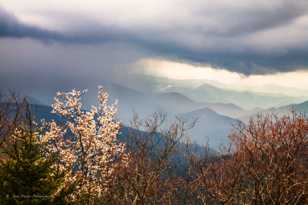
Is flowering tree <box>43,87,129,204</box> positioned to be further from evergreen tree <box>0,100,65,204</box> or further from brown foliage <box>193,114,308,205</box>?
evergreen tree <box>0,100,65,204</box>

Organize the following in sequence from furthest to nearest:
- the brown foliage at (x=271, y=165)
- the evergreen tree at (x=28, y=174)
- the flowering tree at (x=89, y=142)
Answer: the flowering tree at (x=89, y=142) → the brown foliage at (x=271, y=165) → the evergreen tree at (x=28, y=174)

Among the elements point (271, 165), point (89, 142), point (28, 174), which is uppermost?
point (28, 174)

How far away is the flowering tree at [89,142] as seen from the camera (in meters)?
37.8

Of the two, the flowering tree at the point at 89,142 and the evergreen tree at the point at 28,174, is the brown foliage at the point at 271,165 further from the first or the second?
the evergreen tree at the point at 28,174

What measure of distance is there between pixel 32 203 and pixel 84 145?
17.8 metres

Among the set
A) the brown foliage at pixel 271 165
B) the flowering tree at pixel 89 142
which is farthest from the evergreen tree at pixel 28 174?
Answer: the brown foliage at pixel 271 165

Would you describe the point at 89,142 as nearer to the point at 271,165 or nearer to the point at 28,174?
the point at 271,165

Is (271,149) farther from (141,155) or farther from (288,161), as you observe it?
(141,155)

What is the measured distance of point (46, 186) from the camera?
2253cm

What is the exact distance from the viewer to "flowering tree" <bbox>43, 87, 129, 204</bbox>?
124 ft

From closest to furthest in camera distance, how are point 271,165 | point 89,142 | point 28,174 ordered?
point 28,174 < point 89,142 < point 271,165

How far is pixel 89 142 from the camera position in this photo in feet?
127

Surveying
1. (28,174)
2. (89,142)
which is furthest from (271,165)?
(28,174)

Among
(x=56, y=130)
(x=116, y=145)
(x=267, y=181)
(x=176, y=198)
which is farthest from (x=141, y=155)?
(x=176, y=198)
